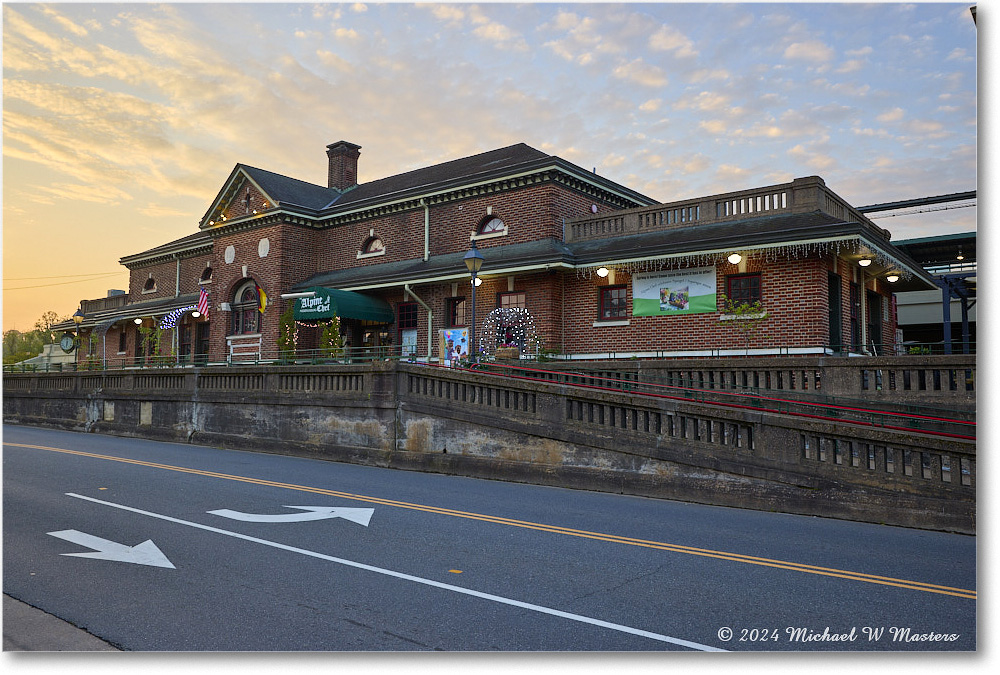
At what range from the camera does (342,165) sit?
34.9 m

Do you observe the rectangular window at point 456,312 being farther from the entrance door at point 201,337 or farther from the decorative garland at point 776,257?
the entrance door at point 201,337

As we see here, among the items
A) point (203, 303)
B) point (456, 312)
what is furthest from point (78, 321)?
point (456, 312)

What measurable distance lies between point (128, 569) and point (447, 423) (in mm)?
8110

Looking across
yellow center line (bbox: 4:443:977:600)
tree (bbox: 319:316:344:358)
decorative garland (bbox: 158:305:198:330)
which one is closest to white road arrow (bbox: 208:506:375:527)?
yellow center line (bbox: 4:443:977:600)

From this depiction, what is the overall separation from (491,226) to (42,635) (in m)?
20.8

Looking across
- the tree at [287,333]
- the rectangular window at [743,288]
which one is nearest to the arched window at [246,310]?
the tree at [287,333]

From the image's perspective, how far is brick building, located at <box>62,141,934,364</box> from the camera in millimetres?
18016

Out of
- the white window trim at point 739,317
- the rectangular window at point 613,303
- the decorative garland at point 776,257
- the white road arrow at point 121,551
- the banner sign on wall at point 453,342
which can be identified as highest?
the decorative garland at point 776,257

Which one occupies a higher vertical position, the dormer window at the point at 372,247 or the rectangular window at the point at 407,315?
the dormer window at the point at 372,247

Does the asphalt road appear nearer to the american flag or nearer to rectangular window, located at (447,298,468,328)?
rectangular window, located at (447,298,468,328)

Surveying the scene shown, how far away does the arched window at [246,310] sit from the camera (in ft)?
99.6

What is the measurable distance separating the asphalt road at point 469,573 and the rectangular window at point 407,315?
14960 mm

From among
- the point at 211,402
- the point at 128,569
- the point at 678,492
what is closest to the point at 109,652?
the point at 128,569

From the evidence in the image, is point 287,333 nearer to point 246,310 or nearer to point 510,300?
point 246,310
